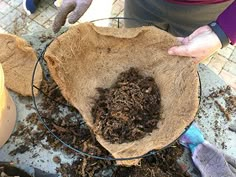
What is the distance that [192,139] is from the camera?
107 centimetres

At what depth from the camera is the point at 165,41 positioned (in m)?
1.02

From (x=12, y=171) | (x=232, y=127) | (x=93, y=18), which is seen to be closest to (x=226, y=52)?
(x=93, y=18)

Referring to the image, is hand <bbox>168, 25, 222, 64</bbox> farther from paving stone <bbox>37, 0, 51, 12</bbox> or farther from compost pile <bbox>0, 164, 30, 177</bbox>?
paving stone <bbox>37, 0, 51, 12</bbox>

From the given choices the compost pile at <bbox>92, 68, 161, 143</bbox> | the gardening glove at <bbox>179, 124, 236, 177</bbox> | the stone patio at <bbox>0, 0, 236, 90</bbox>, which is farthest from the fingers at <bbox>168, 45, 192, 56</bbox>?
the stone patio at <bbox>0, 0, 236, 90</bbox>

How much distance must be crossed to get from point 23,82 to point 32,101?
0.06m

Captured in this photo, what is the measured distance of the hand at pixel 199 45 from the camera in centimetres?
99

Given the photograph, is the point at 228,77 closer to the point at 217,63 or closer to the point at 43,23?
the point at 217,63

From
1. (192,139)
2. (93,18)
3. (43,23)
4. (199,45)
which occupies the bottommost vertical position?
(43,23)

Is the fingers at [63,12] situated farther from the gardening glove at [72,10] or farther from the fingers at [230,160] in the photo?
the fingers at [230,160]

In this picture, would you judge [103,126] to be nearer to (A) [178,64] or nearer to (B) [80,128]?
(B) [80,128]

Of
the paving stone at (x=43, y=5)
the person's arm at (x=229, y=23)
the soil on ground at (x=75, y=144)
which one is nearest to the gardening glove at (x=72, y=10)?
the soil on ground at (x=75, y=144)

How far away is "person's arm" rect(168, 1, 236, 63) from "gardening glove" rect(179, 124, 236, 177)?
0.72ft

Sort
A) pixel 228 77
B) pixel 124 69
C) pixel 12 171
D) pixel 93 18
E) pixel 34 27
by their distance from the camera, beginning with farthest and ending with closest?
pixel 34 27 < pixel 228 77 < pixel 93 18 < pixel 124 69 < pixel 12 171

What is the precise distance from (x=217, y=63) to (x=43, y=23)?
899mm
